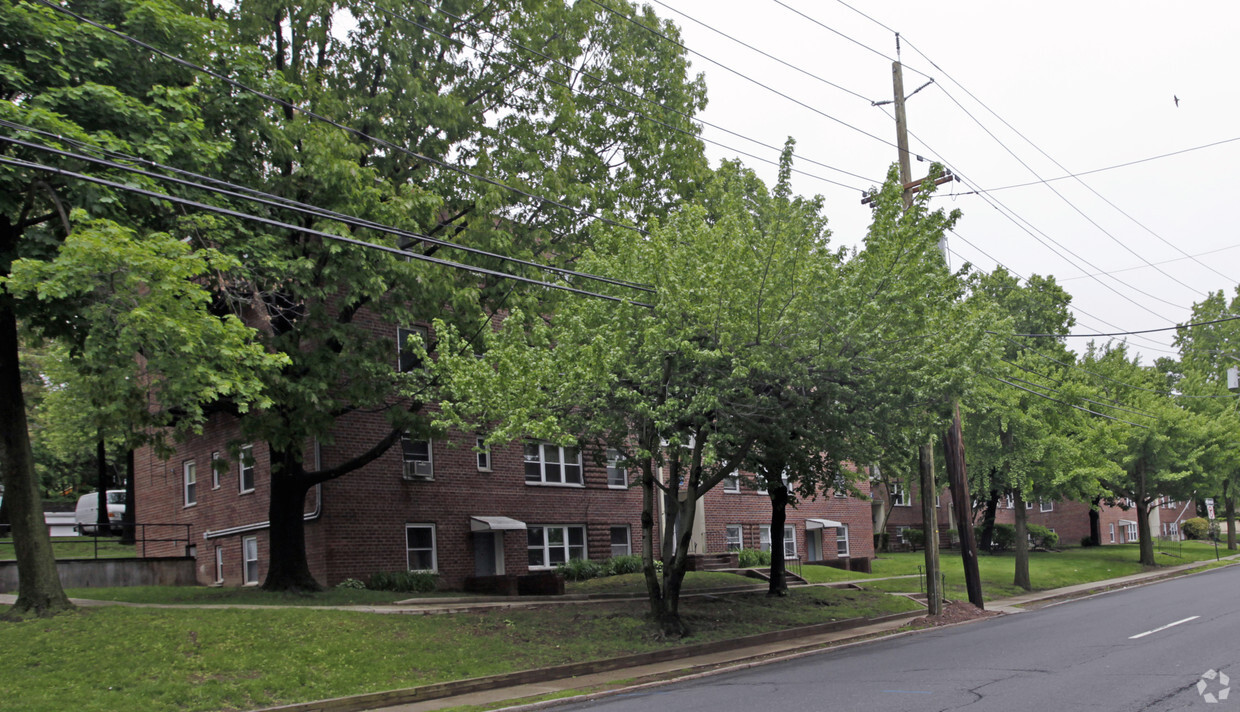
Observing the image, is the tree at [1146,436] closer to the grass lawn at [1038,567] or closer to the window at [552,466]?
the grass lawn at [1038,567]

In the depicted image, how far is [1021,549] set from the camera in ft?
107

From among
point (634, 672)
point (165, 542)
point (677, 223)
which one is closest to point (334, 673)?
point (634, 672)

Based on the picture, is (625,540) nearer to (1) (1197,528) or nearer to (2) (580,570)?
(2) (580,570)

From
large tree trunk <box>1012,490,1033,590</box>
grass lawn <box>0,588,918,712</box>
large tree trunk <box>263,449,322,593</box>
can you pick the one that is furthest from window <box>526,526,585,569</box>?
large tree trunk <box>1012,490,1033,590</box>

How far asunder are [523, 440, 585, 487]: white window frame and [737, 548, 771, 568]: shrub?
7.18 metres

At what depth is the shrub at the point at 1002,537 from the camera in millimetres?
52406

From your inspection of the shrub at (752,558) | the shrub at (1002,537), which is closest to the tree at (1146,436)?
the shrub at (1002,537)

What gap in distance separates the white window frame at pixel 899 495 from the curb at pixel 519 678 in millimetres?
31679

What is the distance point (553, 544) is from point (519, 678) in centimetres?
1480

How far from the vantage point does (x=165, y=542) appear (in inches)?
1180

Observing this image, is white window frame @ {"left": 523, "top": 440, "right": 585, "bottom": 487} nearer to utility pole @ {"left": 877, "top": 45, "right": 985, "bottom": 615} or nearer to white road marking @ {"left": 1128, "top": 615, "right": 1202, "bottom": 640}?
utility pole @ {"left": 877, "top": 45, "right": 985, "bottom": 615}

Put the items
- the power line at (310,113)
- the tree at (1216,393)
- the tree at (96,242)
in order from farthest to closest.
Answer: the tree at (1216,393) < the power line at (310,113) < the tree at (96,242)

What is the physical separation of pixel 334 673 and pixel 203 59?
10487mm

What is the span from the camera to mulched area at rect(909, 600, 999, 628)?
75.4ft
